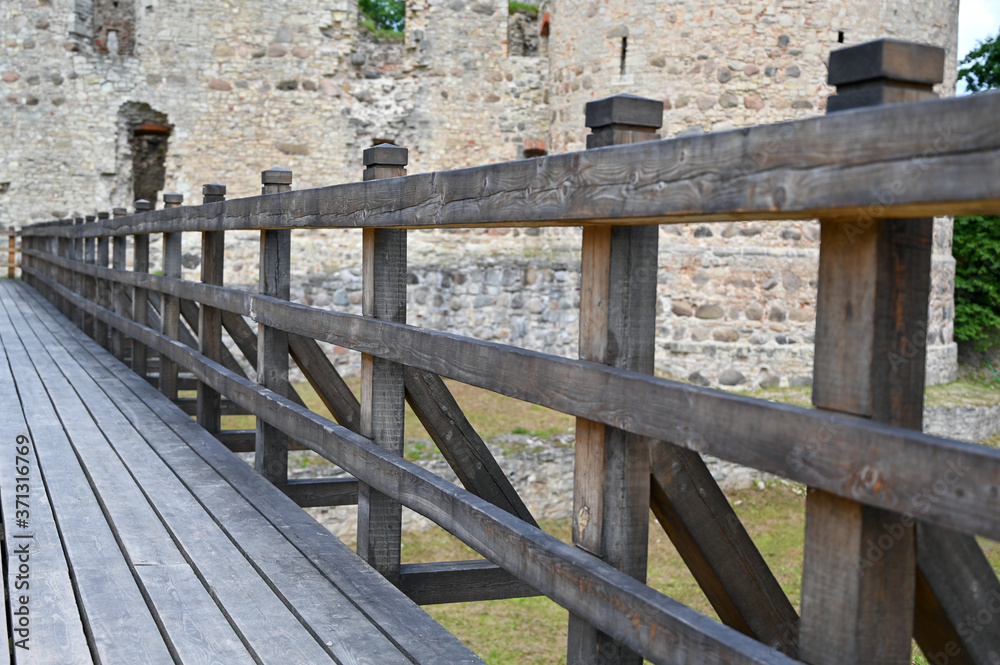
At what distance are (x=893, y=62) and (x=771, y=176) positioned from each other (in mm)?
193

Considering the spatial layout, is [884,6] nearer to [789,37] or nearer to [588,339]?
[789,37]

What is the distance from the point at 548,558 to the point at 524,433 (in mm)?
7214

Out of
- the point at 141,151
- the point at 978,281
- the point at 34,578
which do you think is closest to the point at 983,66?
the point at 978,281

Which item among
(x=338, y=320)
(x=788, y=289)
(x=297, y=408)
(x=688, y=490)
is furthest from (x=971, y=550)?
(x=788, y=289)

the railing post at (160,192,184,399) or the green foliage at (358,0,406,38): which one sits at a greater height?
the green foliage at (358,0,406,38)

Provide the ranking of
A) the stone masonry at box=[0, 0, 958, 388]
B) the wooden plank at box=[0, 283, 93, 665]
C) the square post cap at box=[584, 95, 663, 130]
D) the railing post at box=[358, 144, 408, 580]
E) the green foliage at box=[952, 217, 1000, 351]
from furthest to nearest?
the green foliage at box=[952, 217, 1000, 351] → the stone masonry at box=[0, 0, 958, 388] → the railing post at box=[358, 144, 408, 580] → the wooden plank at box=[0, 283, 93, 665] → the square post cap at box=[584, 95, 663, 130]

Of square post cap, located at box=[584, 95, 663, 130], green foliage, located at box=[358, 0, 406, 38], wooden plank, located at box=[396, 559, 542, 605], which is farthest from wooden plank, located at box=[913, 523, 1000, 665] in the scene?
green foliage, located at box=[358, 0, 406, 38]

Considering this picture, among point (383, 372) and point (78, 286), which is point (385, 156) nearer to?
point (383, 372)

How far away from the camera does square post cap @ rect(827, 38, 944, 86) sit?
112 centimetres

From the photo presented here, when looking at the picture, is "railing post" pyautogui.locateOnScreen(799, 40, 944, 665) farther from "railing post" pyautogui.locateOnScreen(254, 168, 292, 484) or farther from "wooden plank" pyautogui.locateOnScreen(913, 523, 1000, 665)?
"railing post" pyautogui.locateOnScreen(254, 168, 292, 484)

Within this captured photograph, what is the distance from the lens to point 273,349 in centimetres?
329

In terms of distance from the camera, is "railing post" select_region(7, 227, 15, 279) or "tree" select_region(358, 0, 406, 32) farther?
"tree" select_region(358, 0, 406, 32)

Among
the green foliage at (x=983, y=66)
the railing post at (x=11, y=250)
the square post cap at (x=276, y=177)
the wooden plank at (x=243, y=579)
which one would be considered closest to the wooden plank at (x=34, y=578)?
the wooden plank at (x=243, y=579)

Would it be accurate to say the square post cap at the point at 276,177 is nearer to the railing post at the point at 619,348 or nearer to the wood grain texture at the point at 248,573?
the wood grain texture at the point at 248,573
